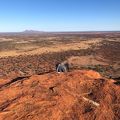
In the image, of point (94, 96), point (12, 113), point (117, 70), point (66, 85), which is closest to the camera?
point (12, 113)

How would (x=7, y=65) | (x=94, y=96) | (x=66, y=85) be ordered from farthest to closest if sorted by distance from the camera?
(x=7, y=65)
(x=66, y=85)
(x=94, y=96)

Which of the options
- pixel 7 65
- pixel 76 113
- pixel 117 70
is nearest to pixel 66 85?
pixel 76 113

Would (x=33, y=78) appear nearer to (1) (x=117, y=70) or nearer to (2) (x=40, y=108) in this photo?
(2) (x=40, y=108)

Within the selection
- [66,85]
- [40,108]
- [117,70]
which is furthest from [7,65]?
[40,108]

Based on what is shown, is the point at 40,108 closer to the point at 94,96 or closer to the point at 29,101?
the point at 29,101

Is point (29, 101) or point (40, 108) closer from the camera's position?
point (40, 108)

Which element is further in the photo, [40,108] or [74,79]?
[74,79]

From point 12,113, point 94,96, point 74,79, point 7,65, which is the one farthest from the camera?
point 7,65

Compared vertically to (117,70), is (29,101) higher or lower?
higher

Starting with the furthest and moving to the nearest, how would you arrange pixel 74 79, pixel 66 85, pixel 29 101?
pixel 74 79 → pixel 66 85 → pixel 29 101
